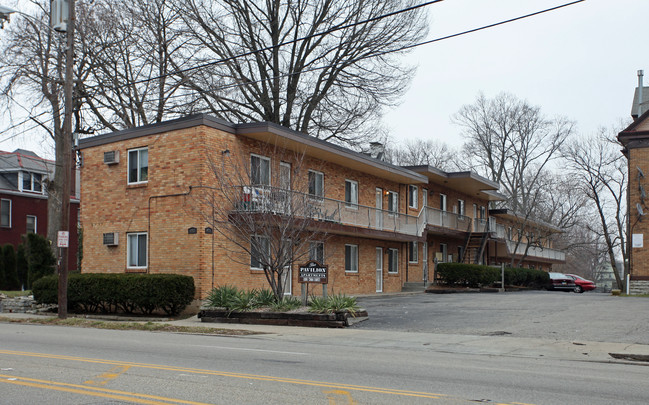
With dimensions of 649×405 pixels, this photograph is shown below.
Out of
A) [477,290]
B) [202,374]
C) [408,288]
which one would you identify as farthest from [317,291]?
[202,374]

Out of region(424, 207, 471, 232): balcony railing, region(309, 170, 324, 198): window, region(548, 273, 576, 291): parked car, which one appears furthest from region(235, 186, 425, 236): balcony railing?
region(548, 273, 576, 291): parked car

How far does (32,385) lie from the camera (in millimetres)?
8336

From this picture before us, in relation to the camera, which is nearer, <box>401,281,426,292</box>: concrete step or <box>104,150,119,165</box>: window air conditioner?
<box>104,150,119,165</box>: window air conditioner

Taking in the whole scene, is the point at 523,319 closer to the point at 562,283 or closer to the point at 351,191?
the point at 351,191

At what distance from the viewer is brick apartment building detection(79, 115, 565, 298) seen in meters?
23.3

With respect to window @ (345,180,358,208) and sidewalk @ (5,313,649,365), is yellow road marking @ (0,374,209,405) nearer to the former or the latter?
sidewalk @ (5,313,649,365)

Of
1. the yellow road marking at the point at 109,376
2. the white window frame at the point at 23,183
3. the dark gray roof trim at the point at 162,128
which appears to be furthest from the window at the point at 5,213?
the yellow road marking at the point at 109,376

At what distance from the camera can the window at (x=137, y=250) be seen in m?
24.8

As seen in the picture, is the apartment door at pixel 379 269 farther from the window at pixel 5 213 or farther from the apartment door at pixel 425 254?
the window at pixel 5 213

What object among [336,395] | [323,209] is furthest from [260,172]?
[336,395]

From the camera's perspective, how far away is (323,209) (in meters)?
27.4

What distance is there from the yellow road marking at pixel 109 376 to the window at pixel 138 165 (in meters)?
15.9

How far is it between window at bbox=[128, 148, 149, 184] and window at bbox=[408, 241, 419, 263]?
55.6 feet

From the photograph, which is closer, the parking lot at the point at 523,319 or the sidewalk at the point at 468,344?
the sidewalk at the point at 468,344
